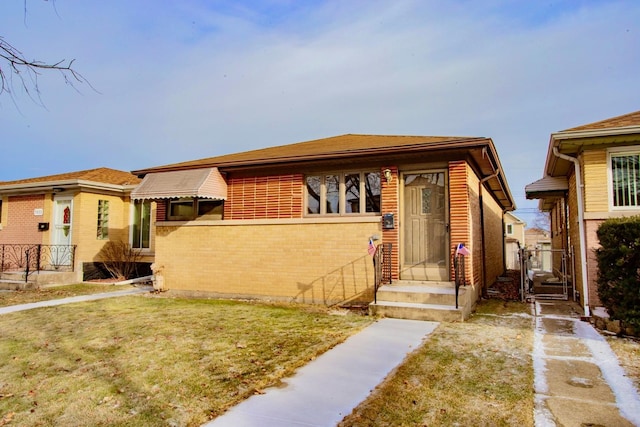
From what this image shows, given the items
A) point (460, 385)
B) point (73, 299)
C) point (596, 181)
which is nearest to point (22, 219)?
point (73, 299)

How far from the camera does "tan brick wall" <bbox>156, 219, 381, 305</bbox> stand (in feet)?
29.8

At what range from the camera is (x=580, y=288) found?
8.95m

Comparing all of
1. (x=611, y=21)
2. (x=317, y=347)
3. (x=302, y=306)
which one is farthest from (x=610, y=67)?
(x=317, y=347)

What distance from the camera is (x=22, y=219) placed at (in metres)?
16.0

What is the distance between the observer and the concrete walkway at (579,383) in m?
3.32

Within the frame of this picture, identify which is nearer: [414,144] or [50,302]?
[414,144]

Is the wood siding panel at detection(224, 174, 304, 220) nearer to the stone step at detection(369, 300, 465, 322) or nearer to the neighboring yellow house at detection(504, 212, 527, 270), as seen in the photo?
the stone step at detection(369, 300, 465, 322)

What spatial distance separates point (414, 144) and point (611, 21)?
304 inches

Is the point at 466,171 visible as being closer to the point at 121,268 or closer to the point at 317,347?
the point at 317,347

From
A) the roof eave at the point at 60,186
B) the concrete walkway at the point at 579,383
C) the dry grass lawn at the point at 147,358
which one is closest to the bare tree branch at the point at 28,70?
the dry grass lawn at the point at 147,358

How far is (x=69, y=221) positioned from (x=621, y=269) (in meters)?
16.9

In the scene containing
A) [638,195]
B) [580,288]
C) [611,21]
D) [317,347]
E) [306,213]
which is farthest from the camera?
[611,21]

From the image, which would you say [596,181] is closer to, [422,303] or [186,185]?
[422,303]

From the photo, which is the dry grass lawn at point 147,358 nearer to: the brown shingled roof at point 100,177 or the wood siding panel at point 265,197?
the wood siding panel at point 265,197
